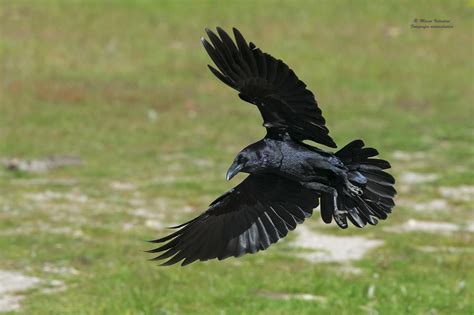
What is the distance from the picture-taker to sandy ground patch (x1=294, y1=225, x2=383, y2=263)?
436 inches

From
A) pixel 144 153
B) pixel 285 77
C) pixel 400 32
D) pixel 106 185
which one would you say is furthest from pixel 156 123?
pixel 285 77

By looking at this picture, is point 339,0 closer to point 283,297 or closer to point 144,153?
Answer: point 144,153

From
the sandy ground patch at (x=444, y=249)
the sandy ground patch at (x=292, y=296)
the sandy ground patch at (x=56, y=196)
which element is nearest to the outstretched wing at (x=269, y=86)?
the sandy ground patch at (x=292, y=296)

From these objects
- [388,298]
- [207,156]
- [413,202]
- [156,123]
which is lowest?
[388,298]

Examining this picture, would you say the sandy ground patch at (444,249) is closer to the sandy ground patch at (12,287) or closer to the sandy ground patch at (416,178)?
the sandy ground patch at (416,178)

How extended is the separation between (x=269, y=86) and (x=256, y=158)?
60 cm

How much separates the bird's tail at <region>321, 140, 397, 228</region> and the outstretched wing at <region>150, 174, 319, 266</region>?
0.80 feet

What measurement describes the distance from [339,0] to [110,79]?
9359mm

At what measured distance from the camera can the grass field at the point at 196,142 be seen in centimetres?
923

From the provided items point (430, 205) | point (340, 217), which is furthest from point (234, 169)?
point (430, 205)

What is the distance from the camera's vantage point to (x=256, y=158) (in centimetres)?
665

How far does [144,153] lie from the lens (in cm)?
1853

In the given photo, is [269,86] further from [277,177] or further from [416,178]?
[416,178]

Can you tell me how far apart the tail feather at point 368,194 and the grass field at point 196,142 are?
149cm
